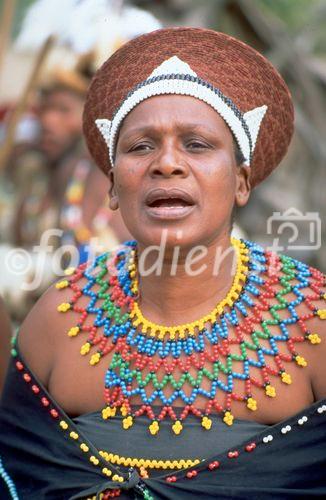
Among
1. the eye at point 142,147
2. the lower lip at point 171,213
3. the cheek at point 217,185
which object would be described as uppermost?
the eye at point 142,147

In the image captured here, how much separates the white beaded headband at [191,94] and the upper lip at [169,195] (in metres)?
0.25

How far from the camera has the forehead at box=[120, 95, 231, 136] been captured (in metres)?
2.67

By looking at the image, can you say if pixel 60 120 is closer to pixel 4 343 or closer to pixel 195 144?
pixel 4 343

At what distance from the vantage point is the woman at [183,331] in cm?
263

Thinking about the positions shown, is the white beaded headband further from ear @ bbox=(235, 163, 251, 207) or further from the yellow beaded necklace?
the yellow beaded necklace

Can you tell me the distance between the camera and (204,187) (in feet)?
8.77

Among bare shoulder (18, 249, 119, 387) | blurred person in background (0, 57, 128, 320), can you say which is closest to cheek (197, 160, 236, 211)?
bare shoulder (18, 249, 119, 387)

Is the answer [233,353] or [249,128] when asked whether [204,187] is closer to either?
[249,128]

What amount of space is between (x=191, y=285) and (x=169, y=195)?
1.01 feet

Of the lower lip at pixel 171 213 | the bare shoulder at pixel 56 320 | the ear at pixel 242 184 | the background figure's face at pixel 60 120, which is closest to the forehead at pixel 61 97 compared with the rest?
the background figure's face at pixel 60 120

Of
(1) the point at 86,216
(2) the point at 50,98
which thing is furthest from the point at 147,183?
(2) the point at 50,98

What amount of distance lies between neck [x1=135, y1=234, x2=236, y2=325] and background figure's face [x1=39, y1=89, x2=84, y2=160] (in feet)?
17.3

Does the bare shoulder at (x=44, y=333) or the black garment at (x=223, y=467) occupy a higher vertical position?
the bare shoulder at (x=44, y=333)

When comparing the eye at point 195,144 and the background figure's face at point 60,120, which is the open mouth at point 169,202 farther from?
the background figure's face at point 60,120
